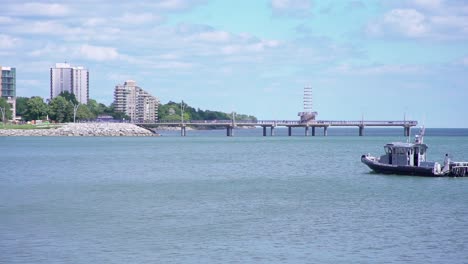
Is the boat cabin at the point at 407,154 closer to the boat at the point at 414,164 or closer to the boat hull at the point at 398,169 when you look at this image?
the boat at the point at 414,164

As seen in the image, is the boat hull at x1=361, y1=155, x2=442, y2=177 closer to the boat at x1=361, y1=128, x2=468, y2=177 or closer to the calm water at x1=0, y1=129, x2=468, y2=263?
the boat at x1=361, y1=128, x2=468, y2=177

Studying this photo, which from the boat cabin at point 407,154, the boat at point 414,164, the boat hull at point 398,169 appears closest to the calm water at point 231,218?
the boat hull at point 398,169

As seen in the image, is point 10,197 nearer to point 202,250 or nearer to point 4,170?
point 202,250

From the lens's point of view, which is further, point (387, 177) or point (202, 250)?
point (387, 177)

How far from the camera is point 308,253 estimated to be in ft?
124

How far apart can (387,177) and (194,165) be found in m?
30.1

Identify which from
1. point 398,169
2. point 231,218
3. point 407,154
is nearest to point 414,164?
point 407,154

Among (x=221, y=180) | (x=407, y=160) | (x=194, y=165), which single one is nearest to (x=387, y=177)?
(x=407, y=160)

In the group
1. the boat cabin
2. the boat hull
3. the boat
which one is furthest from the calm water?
the boat cabin

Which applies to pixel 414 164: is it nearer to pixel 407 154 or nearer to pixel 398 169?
pixel 407 154

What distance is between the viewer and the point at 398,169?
261 feet

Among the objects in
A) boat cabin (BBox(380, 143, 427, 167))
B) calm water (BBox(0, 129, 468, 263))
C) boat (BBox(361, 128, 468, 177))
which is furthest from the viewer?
boat cabin (BBox(380, 143, 427, 167))

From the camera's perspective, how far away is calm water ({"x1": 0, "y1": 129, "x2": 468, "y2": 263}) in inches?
1490

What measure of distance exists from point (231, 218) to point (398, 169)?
3454 cm
